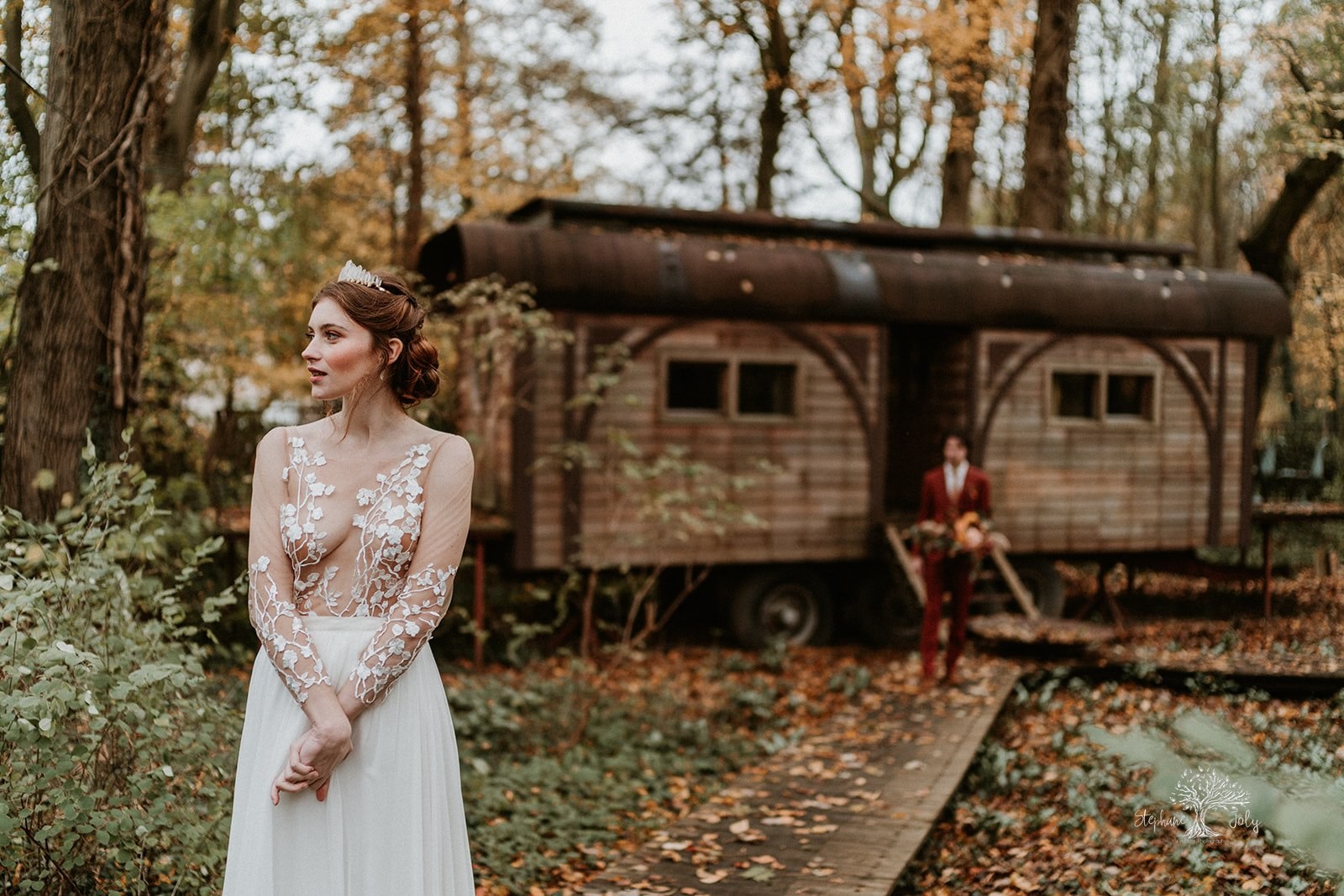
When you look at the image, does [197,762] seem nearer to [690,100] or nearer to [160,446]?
[160,446]

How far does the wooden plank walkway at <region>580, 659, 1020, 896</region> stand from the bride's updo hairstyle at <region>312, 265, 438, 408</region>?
9.42 feet

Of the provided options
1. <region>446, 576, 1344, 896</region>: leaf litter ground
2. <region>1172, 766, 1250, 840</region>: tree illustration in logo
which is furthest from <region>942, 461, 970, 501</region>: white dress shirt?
<region>1172, 766, 1250, 840</region>: tree illustration in logo

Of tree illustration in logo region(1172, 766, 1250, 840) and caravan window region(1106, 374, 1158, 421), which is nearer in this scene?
tree illustration in logo region(1172, 766, 1250, 840)

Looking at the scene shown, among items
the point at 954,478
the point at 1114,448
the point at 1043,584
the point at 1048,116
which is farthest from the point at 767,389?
the point at 1048,116

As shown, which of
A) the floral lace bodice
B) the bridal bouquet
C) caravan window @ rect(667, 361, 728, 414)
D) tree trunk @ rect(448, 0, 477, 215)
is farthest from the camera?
tree trunk @ rect(448, 0, 477, 215)

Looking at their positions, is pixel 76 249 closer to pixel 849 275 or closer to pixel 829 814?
pixel 829 814

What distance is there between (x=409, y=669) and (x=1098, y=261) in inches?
481

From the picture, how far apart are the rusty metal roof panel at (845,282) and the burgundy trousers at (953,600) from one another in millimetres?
3108

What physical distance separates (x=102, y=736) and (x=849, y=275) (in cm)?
888

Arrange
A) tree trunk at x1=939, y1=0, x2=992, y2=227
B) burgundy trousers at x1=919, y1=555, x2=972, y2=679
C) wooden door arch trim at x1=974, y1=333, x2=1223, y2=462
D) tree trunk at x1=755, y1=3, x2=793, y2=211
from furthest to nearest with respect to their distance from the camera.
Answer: tree trunk at x1=755, y1=3, x2=793, y2=211
tree trunk at x1=939, y1=0, x2=992, y2=227
wooden door arch trim at x1=974, y1=333, x2=1223, y2=462
burgundy trousers at x1=919, y1=555, x2=972, y2=679

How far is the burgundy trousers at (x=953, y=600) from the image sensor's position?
9.31 metres

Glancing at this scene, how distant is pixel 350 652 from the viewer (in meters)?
2.71

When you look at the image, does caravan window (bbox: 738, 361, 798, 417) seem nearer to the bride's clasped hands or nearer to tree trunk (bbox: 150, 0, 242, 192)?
tree trunk (bbox: 150, 0, 242, 192)

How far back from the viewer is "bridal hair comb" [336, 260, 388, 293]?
9.37 ft
